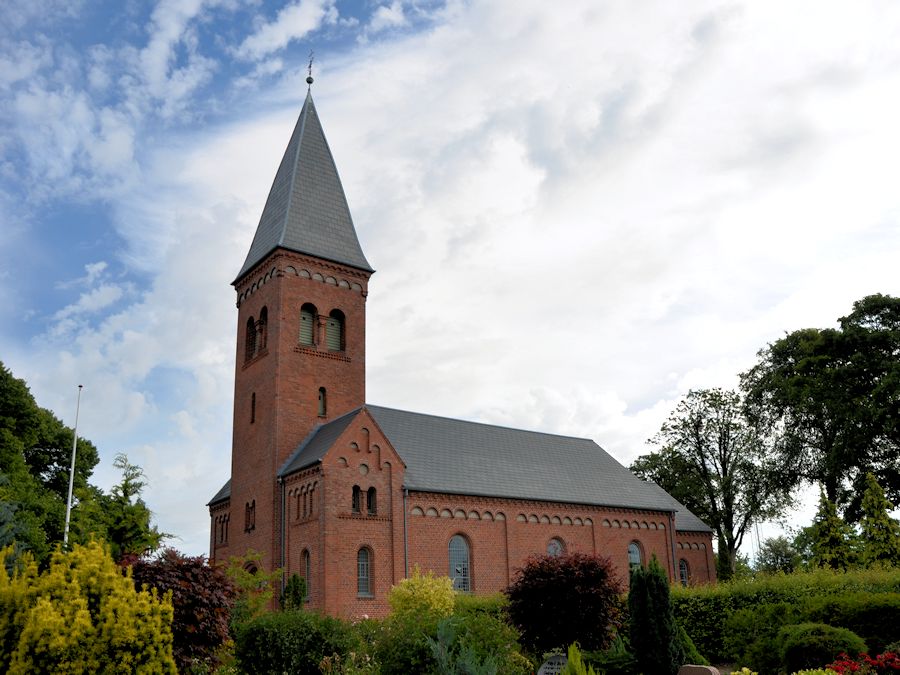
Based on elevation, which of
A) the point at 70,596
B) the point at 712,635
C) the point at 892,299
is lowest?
the point at 712,635

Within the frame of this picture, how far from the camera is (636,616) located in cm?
1748

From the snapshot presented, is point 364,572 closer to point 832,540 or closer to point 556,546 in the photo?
point 556,546

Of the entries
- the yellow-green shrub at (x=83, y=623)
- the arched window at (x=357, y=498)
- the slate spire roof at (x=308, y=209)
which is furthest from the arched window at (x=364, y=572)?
the yellow-green shrub at (x=83, y=623)

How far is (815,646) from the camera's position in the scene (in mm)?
14938

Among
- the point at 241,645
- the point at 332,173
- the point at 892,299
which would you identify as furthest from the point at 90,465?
the point at 892,299

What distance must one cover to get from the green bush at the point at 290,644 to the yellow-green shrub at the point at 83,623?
4.20 meters

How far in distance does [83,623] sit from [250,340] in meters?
29.5

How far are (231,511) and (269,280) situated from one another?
11.2 meters

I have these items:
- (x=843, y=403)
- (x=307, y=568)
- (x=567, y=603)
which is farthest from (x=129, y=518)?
(x=843, y=403)

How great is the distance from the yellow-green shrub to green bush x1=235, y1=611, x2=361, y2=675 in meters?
4.20

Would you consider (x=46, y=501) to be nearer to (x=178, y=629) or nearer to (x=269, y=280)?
(x=269, y=280)

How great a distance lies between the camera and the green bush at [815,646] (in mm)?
14742

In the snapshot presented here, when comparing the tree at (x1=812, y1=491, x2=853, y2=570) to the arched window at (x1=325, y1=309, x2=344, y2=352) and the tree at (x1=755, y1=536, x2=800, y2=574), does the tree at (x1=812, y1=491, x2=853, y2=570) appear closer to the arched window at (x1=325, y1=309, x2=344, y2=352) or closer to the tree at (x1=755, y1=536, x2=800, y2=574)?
the arched window at (x1=325, y1=309, x2=344, y2=352)

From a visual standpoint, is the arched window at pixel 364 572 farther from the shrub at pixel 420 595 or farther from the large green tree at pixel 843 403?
the large green tree at pixel 843 403
